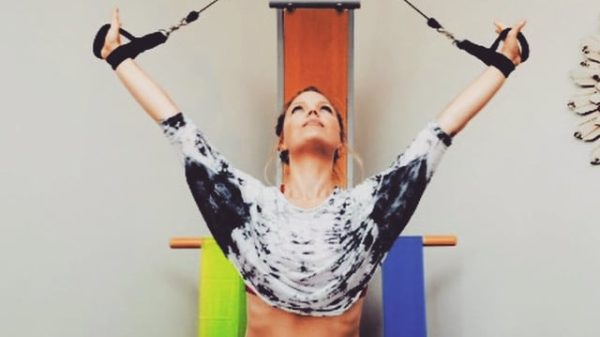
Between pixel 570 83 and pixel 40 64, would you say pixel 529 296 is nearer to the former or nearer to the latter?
pixel 570 83

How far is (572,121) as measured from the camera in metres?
1.77

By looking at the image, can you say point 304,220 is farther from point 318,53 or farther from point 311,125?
point 318,53

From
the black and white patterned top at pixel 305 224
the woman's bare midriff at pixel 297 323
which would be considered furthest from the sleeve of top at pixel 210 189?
the woman's bare midriff at pixel 297 323

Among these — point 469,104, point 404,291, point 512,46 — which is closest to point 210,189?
point 469,104

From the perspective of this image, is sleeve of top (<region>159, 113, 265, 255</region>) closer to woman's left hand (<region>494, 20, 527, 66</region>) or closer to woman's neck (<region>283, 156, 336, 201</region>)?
woman's neck (<region>283, 156, 336, 201</region>)

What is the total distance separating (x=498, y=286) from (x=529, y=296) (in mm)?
78

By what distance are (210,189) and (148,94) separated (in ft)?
0.57

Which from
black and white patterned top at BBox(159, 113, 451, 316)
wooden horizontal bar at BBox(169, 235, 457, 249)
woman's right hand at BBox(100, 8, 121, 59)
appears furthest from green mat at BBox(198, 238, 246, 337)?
woman's right hand at BBox(100, 8, 121, 59)

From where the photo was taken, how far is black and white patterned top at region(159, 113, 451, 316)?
1.13 m

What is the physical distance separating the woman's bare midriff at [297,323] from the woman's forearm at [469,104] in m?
0.31

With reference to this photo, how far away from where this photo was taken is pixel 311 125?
4.08 feet

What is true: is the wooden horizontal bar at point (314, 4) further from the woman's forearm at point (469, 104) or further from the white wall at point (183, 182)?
the woman's forearm at point (469, 104)

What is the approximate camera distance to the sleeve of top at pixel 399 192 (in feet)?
3.83

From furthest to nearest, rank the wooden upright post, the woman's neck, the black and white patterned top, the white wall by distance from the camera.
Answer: the wooden upright post, the white wall, the woman's neck, the black and white patterned top
